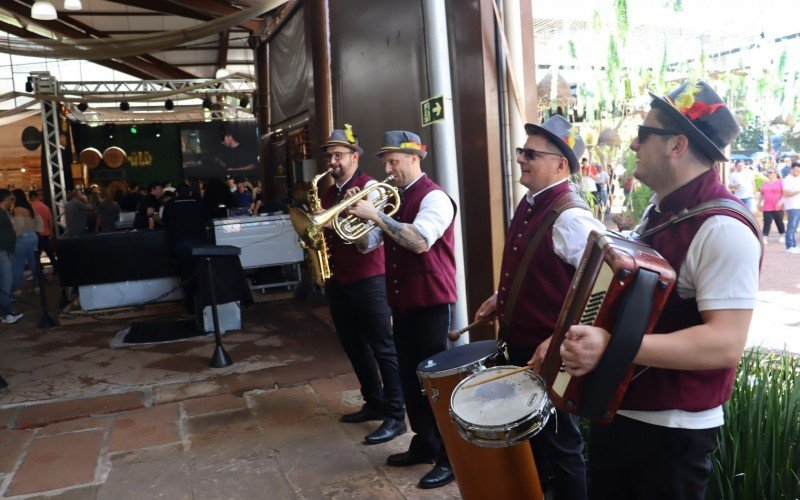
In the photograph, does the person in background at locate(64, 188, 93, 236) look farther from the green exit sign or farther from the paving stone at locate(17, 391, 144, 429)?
the green exit sign

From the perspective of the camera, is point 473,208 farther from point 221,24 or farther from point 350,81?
point 221,24

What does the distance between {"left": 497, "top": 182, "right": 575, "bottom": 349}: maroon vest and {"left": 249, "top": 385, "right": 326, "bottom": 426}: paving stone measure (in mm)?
2421

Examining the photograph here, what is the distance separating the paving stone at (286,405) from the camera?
4.54 m

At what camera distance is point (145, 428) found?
450cm

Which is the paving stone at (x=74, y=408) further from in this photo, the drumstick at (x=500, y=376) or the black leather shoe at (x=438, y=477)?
the drumstick at (x=500, y=376)

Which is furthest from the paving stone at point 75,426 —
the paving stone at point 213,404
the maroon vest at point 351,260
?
the maroon vest at point 351,260

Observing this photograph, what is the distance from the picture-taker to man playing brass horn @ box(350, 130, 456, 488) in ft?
10.7

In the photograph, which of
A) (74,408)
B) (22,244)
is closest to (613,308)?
(74,408)

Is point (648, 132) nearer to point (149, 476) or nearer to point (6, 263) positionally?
point (149, 476)

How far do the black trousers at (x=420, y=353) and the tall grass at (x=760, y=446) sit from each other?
1.42 metres

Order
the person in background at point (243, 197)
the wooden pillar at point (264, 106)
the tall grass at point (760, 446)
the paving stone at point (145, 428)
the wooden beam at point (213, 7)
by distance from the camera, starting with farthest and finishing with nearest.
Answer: the person in background at point (243, 197) < the wooden pillar at point (264, 106) < the wooden beam at point (213, 7) < the paving stone at point (145, 428) < the tall grass at point (760, 446)

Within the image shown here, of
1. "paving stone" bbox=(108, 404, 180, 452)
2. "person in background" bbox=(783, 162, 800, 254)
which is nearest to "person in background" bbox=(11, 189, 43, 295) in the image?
"paving stone" bbox=(108, 404, 180, 452)

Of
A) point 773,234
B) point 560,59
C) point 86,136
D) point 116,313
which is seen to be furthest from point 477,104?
point 86,136

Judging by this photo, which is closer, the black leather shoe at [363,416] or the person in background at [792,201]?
the black leather shoe at [363,416]
